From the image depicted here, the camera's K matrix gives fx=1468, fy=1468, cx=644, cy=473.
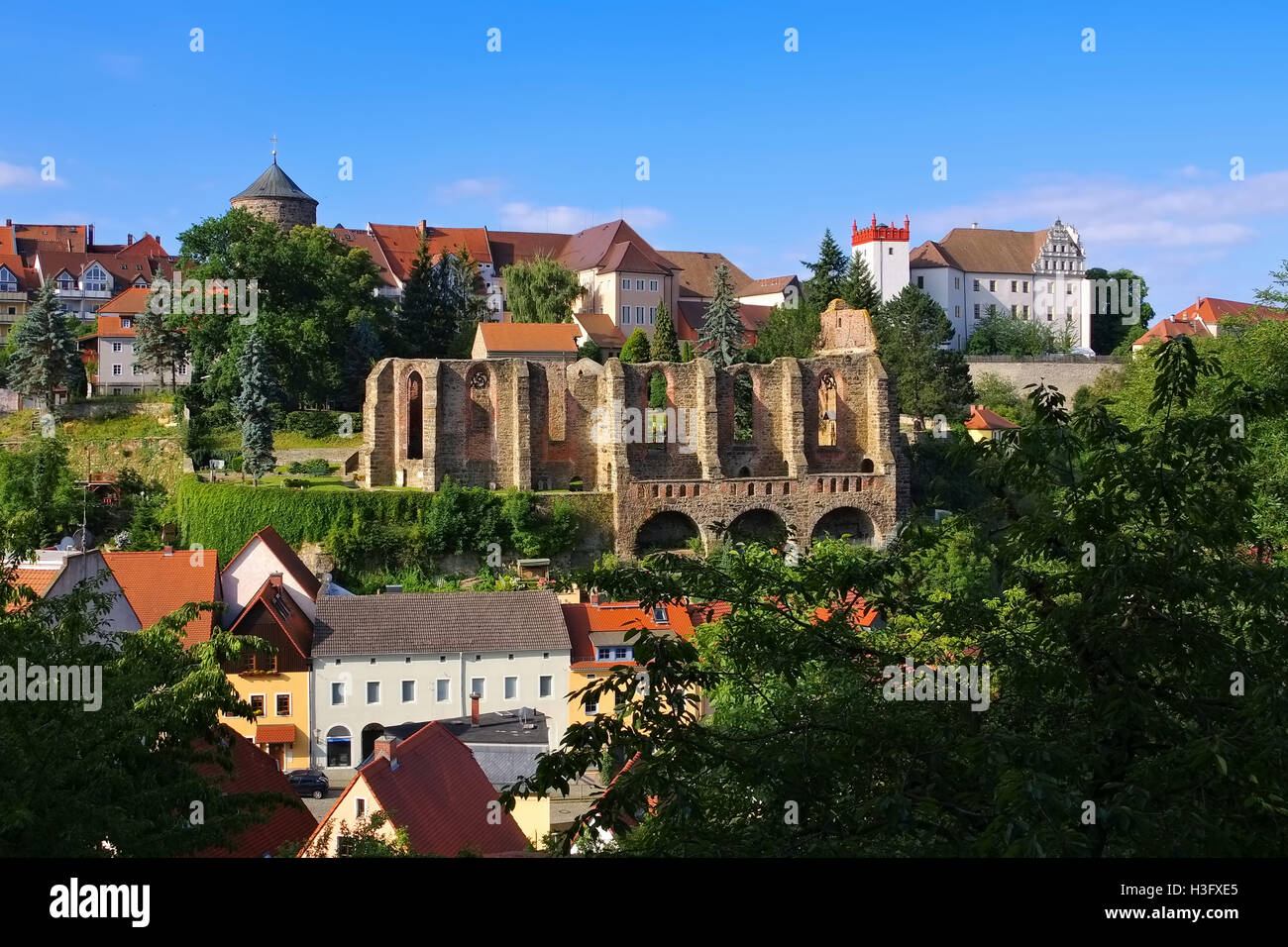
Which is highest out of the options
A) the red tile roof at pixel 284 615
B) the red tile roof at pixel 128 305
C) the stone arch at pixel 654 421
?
the red tile roof at pixel 128 305

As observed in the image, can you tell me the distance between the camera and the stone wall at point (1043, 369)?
74.1 meters

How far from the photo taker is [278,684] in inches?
1296

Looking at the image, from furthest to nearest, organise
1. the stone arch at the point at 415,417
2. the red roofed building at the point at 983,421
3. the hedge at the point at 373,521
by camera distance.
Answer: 1. the red roofed building at the point at 983,421
2. the stone arch at the point at 415,417
3. the hedge at the point at 373,521

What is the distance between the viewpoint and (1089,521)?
984 centimetres

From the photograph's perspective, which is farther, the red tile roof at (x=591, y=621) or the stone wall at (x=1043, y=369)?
the stone wall at (x=1043, y=369)

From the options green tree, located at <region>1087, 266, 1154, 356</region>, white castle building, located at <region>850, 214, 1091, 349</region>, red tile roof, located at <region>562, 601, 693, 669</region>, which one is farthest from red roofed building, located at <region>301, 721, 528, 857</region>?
green tree, located at <region>1087, 266, 1154, 356</region>

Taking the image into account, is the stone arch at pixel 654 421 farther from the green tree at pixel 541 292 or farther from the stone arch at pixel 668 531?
the green tree at pixel 541 292

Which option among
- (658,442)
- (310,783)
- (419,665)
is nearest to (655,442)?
(658,442)

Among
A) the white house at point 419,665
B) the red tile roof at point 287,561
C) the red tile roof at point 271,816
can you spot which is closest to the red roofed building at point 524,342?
the red tile roof at point 287,561

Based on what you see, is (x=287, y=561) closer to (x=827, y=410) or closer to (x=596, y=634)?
(x=596, y=634)

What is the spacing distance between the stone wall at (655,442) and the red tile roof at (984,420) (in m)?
11.9

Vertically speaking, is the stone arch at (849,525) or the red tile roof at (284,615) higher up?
the stone arch at (849,525)

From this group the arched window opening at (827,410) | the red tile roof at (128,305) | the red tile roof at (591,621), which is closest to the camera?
the red tile roof at (591,621)

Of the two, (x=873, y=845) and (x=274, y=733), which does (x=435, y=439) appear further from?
(x=873, y=845)
